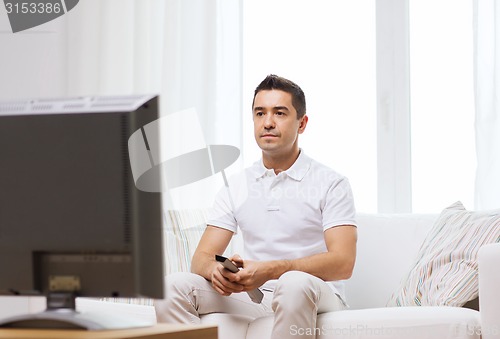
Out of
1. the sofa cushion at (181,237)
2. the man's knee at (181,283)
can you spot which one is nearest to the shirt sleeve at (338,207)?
the man's knee at (181,283)

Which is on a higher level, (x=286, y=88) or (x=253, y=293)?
(x=286, y=88)

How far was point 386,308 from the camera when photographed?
2.40m

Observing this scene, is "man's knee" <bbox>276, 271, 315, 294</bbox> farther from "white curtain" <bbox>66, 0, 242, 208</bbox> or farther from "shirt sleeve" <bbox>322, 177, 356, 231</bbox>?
"white curtain" <bbox>66, 0, 242, 208</bbox>

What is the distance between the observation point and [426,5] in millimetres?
3807

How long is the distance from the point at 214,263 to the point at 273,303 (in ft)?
1.31

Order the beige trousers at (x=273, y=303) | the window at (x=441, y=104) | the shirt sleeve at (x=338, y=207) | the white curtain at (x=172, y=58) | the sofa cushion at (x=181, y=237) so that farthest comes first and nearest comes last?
the white curtain at (x=172, y=58)
the window at (x=441, y=104)
the sofa cushion at (x=181, y=237)
the shirt sleeve at (x=338, y=207)
the beige trousers at (x=273, y=303)

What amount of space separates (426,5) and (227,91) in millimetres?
995

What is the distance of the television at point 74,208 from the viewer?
1441 mm

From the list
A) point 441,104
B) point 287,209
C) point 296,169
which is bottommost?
point 287,209

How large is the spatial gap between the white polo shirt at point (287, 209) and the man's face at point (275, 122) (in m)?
0.08

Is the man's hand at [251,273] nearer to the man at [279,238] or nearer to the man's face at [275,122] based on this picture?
the man at [279,238]

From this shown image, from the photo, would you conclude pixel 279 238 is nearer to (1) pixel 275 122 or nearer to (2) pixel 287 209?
(2) pixel 287 209

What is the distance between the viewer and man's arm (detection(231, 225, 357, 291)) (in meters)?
2.49

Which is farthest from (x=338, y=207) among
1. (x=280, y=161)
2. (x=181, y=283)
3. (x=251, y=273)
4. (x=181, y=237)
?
(x=181, y=237)
